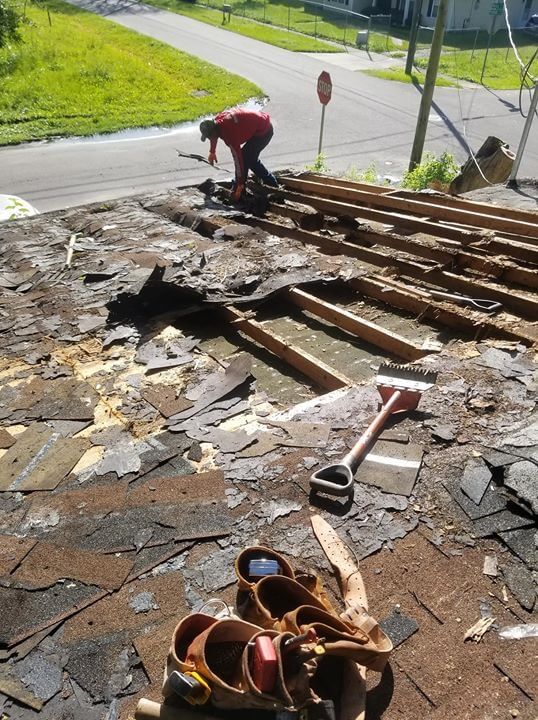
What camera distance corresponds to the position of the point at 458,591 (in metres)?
2.73

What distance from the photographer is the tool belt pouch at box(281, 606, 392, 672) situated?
7.19ft

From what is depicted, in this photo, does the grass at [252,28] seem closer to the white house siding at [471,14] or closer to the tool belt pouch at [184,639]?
the white house siding at [471,14]

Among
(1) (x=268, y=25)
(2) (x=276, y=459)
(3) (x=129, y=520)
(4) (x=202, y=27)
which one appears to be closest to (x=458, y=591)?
(2) (x=276, y=459)

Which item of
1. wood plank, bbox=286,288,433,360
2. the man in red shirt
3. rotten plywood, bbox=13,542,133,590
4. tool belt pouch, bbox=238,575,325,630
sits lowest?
rotten plywood, bbox=13,542,133,590

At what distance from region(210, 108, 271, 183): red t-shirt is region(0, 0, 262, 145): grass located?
1066 cm

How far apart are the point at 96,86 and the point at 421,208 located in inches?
720

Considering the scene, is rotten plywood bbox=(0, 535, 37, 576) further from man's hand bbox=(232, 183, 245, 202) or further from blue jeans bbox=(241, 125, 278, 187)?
blue jeans bbox=(241, 125, 278, 187)

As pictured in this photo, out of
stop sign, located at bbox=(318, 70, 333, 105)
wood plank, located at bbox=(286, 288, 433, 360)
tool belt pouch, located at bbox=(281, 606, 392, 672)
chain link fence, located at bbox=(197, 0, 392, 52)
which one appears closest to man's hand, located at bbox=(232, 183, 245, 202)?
wood plank, located at bbox=(286, 288, 433, 360)

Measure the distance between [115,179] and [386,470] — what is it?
13074mm

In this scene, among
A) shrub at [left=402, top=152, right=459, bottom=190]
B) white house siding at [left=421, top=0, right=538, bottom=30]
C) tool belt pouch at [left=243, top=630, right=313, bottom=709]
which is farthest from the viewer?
white house siding at [left=421, top=0, right=538, bottom=30]

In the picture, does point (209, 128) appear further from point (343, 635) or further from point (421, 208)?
point (343, 635)

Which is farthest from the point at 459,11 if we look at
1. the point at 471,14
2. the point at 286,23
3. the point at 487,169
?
the point at 487,169

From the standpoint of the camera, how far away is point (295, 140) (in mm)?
17312

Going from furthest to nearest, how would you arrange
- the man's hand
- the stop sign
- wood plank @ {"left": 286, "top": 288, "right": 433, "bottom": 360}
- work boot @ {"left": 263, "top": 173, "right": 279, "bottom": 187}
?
1. the stop sign
2. work boot @ {"left": 263, "top": 173, "right": 279, "bottom": 187}
3. the man's hand
4. wood plank @ {"left": 286, "top": 288, "right": 433, "bottom": 360}
